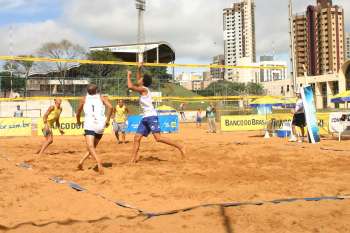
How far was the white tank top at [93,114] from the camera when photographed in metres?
6.95

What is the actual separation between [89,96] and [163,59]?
6764 centimetres

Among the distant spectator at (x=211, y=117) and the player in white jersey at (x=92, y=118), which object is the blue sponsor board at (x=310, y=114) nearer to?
the player in white jersey at (x=92, y=118)

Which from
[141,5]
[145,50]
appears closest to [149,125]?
[141,5]

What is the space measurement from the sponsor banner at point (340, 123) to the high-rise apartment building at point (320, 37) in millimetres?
72082

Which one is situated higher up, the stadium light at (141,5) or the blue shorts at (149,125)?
the stadium light at (141,5)

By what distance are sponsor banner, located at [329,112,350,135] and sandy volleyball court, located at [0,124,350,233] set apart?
5.15 m

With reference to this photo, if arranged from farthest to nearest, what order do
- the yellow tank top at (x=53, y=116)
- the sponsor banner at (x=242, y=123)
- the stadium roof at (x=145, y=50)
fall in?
1. the stadium roof at (x=145, y=50)
2. the sponsor banner at (x=242, y=123)
3. the yellow tank top at (x=53, y=116)

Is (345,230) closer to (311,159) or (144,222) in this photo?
(144,222)

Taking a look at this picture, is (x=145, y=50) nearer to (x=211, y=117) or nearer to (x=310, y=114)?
(x=211, y=117)

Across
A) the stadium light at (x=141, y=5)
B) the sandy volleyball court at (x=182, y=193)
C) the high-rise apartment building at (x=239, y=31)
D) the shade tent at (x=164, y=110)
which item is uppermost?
the high-rise apartment building at (x=239, y=31)

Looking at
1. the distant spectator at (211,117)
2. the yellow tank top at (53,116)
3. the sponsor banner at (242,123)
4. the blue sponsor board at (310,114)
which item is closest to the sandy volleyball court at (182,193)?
the yellow tank top at (53,116)

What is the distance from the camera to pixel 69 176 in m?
6.43

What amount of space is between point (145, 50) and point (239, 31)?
42055 mm

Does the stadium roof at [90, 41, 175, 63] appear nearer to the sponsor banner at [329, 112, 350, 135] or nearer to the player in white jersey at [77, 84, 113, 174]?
the sponsor banner at [329, 112, 350, 135]
